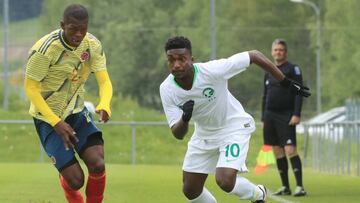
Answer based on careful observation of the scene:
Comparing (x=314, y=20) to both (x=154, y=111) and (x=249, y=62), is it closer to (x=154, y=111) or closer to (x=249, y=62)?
(x=154, y=111)

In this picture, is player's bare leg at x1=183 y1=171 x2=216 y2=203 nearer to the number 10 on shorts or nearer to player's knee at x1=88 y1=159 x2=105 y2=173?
the number 10 on shorts

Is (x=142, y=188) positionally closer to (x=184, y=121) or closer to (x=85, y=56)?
(x=85, y=56)

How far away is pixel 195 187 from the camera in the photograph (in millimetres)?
10125

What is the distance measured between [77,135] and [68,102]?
330mm

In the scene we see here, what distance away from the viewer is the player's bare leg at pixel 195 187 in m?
10.1

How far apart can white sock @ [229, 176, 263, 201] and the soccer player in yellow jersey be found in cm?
126

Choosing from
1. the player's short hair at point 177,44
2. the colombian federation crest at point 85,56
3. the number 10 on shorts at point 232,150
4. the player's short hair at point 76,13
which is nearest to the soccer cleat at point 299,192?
the number 10 on shorts at point 232,150

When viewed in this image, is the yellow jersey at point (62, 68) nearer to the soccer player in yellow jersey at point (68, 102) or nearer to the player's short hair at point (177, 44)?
the soccer player in yellow jersey at point (68, 102)

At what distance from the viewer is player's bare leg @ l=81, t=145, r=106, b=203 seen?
10.0 meters

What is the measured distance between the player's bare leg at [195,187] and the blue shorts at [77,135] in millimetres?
905

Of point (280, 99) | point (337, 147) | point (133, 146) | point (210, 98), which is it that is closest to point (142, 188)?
point (280, 99)

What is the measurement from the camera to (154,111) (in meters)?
34.4

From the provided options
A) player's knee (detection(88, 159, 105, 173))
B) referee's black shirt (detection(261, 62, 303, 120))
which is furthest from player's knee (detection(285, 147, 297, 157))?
player's knee (detection(88, 159, 105, 173))

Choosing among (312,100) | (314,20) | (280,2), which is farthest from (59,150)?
(314,20)
